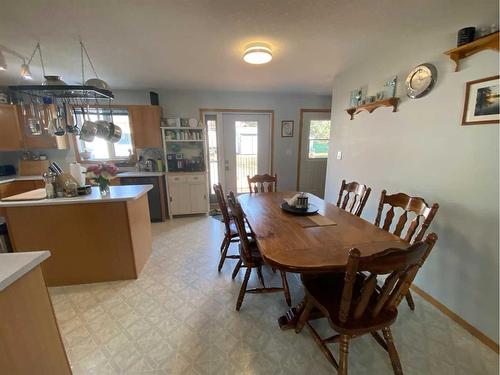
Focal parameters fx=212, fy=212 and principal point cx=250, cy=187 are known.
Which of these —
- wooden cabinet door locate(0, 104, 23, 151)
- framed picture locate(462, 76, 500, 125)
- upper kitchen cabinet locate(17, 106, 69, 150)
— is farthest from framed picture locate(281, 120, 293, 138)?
wooden cabinet door locate(0, 104, 23, 151)

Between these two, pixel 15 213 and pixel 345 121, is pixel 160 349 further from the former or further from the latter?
pixel 345 121

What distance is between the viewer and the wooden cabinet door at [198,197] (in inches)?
154

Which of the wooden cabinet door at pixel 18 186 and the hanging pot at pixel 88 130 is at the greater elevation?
the hanging pot at pixel 88 130

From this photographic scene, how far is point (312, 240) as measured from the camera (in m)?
1.36

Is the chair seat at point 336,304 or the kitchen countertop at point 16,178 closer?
the chair seat at point 336,304

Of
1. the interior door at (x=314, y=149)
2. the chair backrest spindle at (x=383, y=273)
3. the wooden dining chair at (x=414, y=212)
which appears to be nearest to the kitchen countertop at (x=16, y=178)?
the chair backrest spindle at (x=383, y=273)

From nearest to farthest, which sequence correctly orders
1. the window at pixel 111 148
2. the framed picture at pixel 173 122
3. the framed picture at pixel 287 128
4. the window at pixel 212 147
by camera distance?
the framed picture at pixel 173 122, the window at pixel 111 148, the window at pixel 212 147, the framed picture at pixel 287 128

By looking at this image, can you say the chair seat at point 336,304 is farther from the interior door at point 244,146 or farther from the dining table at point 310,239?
the interior door at point 244,146

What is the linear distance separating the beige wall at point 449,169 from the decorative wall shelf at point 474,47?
43 mm

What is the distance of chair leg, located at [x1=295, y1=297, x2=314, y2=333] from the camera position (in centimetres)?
143

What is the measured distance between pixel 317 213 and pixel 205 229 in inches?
81.2

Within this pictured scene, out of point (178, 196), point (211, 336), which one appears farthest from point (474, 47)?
point (178, 196)

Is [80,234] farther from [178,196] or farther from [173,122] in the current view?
[173,122]

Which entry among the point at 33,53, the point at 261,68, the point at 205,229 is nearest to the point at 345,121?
the point at 261,68
